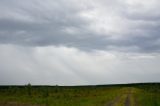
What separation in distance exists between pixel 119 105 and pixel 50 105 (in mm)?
9182

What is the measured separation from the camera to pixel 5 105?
46312mm

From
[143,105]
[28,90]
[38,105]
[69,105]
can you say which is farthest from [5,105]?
[28,90]

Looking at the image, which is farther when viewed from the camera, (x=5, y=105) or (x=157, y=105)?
(x=5, y=105)

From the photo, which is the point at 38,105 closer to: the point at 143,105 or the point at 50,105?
the point at 50,105

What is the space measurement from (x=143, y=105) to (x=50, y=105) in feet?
39.2

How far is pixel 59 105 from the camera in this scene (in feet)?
153

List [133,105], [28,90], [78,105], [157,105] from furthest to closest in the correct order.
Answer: [28,90], [78,105], [133,105], [157,105]

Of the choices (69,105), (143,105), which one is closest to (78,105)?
(69,105)

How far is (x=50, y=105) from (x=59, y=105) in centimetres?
118

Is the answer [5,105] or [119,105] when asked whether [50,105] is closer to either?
[5,105]

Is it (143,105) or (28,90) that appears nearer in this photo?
(143,105)

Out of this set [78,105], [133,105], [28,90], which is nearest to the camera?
[133,105]

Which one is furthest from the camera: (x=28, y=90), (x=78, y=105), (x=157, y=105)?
(x=28, y=90)

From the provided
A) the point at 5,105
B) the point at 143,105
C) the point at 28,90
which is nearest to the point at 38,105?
the point at 5,105
